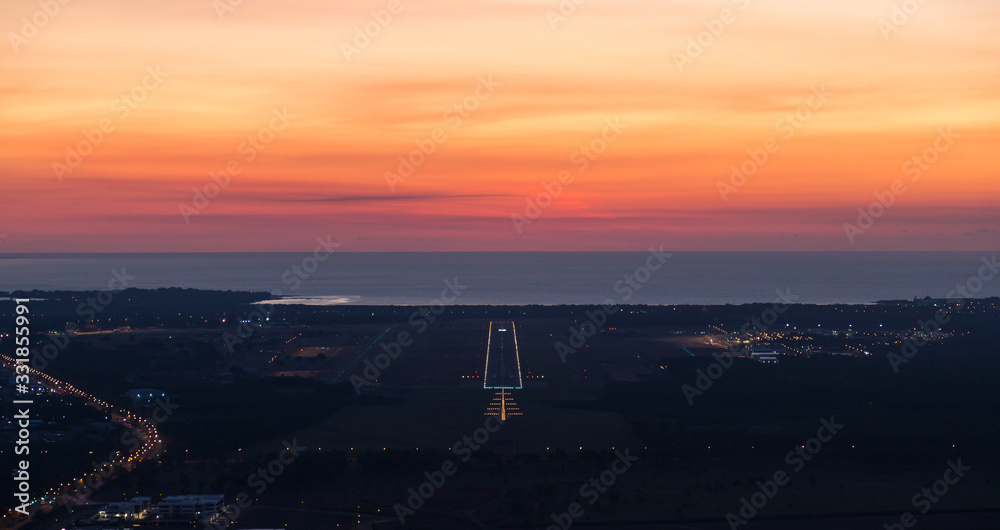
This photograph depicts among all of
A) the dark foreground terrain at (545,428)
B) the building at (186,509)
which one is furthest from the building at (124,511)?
the dark foreground terrain at (545,428)

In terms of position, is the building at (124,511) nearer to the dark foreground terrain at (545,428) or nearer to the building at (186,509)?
the building at (186,509)

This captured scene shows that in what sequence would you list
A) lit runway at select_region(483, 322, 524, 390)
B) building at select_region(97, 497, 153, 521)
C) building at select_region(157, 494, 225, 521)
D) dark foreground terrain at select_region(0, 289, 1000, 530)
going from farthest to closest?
lit runway at select_region(483, 322, 524, 390), dark foreground terrain at select_region(0, 289, 1000, 530), building at select_region(157, 494, 225, 521), building at select_region(97, 497, 153, 521)

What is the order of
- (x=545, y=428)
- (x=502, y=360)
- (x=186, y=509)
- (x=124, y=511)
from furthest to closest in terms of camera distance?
(x=502, y=360), (x=545, y=428), (x=186, y=509), (x=124, y=511)

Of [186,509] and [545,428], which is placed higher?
[545,428]

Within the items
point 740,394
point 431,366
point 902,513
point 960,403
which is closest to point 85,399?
point 431,366

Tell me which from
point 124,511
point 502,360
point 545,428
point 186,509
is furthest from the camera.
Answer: point 502,360

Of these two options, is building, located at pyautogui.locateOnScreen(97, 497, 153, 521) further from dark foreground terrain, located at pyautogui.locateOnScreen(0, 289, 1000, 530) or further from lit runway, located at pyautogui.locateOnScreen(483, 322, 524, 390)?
lit runway, located at pyautogui.locateOnScreen(483, 322, 524, 390)

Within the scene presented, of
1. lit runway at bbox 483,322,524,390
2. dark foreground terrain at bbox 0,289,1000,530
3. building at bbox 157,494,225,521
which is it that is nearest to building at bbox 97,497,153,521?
building at bbox 157,494,225,521

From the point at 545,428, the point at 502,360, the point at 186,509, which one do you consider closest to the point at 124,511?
the point at 186,509

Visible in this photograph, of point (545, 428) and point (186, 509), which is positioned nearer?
point (186, 509)

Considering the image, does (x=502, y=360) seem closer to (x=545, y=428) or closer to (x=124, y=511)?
(x=545, y=428)
